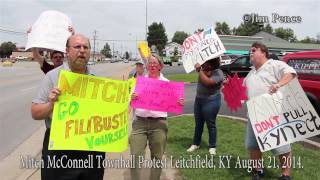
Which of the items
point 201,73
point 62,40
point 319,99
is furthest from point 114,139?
point 319,99

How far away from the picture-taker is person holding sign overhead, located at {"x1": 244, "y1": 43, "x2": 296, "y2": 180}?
17.1ft

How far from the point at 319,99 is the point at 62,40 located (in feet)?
19.4

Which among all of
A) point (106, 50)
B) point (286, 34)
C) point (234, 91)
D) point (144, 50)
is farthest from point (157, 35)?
point (144, 50)

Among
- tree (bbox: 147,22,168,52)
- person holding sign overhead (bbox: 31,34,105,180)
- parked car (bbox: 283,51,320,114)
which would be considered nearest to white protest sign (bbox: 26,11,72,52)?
person holding sign overhead (bbox: 31,34,105,180)

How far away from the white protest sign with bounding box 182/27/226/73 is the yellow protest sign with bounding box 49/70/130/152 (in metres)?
2.94

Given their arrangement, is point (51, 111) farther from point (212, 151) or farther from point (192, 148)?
point (192, 148)

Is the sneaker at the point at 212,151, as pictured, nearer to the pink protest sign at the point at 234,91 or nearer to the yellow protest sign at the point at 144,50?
the pink protest sign at the point at 234,91

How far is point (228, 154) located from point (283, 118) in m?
2.05

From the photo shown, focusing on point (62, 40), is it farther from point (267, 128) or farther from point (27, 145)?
point (27, 145)

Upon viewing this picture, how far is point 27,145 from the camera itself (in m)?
8.37

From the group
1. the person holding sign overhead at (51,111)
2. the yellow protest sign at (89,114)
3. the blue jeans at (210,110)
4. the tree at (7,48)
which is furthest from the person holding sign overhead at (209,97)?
the tree at (7,48)

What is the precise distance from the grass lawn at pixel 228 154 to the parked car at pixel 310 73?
1.26m

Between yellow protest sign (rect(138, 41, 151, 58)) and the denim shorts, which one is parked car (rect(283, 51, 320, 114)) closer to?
the denim shorts

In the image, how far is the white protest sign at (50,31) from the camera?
433 centimetres
